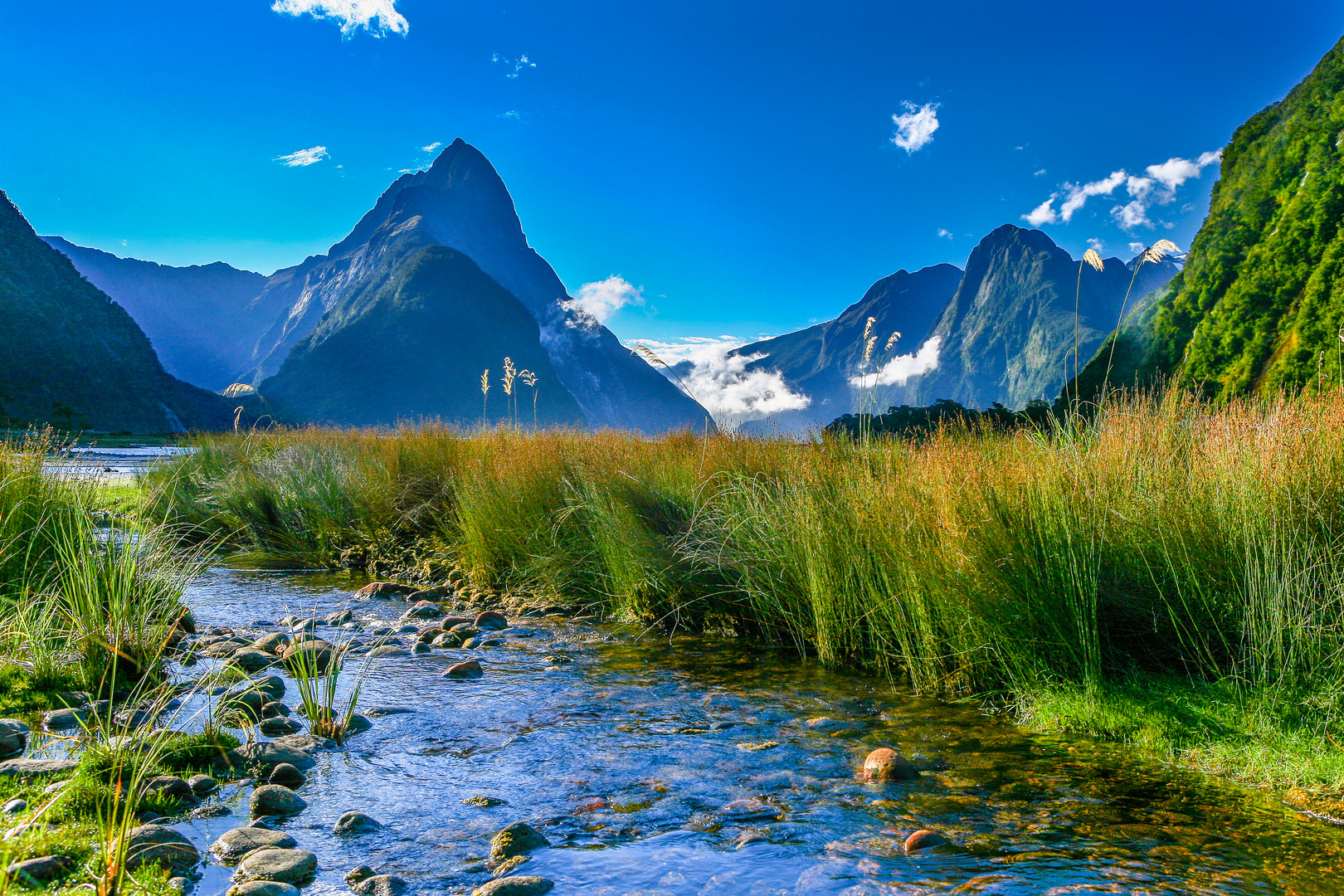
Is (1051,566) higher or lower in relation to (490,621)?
higher

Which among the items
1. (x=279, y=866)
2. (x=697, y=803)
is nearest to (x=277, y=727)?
(x=279, y=866)

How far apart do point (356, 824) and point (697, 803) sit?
1373mm

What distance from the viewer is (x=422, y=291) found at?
11462 centimetres

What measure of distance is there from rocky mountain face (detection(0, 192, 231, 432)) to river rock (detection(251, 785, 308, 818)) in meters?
58.9

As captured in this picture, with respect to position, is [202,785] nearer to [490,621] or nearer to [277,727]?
[277,727]

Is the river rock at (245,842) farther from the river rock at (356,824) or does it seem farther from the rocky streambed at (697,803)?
the river rock at (356,824)

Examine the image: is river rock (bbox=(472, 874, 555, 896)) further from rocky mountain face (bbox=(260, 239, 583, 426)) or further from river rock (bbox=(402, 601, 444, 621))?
rocky mountain face (bbox=(260, 239, 583, 426))

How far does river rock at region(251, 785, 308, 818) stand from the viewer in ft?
9.11

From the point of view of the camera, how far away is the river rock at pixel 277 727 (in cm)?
364

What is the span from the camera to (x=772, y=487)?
6414 mm

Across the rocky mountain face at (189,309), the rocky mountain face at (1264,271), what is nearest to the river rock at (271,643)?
the rocky mountain face at (1264,271)

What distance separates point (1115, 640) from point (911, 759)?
5.18 feet

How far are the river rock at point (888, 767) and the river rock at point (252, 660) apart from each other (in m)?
3.94

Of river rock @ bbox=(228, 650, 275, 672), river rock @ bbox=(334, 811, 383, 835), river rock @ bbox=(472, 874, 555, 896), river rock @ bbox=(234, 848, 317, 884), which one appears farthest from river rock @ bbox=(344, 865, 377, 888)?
river rock @ bbox=(228, 650, 275, 672)
